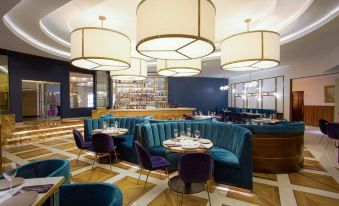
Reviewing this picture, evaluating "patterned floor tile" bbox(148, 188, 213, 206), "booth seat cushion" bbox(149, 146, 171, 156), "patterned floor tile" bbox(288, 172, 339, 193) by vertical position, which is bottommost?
"patterned floor tile" bbox(148, 188, 213, 206)

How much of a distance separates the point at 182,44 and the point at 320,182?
369 cm

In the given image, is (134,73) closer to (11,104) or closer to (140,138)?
(140,138)

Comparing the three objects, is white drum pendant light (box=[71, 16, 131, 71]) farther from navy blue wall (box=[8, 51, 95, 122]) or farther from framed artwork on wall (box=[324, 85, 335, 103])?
framed artwork on wall (box=[324, 85, 335, 103])

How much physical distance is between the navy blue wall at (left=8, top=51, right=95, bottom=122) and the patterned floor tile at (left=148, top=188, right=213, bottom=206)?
7.99 m

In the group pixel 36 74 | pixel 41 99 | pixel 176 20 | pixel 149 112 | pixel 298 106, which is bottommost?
pixel 149 112

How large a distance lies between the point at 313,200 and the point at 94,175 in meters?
3.91

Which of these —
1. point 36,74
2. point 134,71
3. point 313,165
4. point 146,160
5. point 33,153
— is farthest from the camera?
point 36,74

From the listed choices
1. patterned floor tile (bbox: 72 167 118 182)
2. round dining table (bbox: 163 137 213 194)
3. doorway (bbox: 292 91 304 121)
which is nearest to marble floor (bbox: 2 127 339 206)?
patterned floor tile (bbox: 72 167 118 182)

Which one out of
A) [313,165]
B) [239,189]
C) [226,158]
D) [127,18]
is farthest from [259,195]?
[127,18]

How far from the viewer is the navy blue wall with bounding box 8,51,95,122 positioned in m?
8.01

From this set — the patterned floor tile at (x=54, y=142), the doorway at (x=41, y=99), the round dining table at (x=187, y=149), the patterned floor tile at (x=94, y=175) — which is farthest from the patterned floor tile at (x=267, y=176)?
the doorway at (x=41, y=99)

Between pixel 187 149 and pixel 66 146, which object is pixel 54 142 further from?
pixel 187 149

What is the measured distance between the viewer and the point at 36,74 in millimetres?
8820

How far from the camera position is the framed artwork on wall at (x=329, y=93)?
9.78 meters
